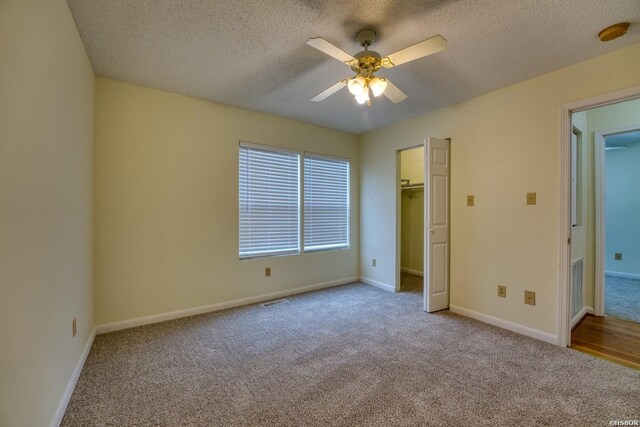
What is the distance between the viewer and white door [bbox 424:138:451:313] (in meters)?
3.20

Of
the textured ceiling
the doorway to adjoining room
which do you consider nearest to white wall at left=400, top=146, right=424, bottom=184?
the doorway to adjoining room

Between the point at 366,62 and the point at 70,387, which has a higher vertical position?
the point at 366,62

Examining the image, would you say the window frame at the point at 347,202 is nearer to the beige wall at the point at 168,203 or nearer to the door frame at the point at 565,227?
the beige wall at the point at 168,203

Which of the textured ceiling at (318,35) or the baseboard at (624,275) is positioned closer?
the textured ceiling at (318,35)

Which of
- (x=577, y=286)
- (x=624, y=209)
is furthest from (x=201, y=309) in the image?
(x=624, y=209)

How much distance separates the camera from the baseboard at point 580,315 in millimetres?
2840

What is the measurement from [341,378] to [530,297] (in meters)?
2.04

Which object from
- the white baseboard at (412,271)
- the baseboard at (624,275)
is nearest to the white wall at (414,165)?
the white baseboard at (412,271)

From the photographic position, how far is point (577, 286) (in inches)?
120

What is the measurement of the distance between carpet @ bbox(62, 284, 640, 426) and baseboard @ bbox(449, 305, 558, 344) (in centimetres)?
9

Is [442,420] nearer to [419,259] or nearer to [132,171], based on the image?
[132,171]

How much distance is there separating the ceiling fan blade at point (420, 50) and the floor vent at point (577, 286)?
2738 millimetres

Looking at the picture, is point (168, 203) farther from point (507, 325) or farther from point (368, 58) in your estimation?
point (507, 325)

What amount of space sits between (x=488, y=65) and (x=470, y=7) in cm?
89
